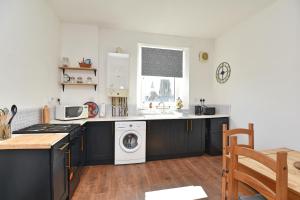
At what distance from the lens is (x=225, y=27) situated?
3463mm

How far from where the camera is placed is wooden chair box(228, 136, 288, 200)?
867 mm

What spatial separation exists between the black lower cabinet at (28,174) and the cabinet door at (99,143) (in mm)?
1484

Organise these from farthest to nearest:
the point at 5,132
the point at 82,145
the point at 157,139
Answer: the point at 157,139 < the point at 82,145 < the point at 5,132

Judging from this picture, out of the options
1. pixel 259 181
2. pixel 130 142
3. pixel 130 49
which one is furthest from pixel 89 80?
pixel 259 181

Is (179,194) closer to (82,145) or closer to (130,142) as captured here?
(130,142)

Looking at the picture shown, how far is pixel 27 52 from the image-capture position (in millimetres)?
2016

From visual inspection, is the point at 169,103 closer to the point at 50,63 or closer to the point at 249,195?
the point at 50,63

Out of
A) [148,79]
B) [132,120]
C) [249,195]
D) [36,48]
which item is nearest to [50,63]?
[36,48]

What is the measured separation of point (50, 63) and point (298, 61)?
366 centimetres

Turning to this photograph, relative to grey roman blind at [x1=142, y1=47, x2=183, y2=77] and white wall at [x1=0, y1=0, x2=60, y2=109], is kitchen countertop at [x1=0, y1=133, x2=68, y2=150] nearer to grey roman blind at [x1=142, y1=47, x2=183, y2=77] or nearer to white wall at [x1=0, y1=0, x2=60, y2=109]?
white wall at [x1=0, y1=0, x2=60, y2=109]

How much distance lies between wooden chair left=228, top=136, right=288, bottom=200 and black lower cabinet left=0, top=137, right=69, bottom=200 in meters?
1.45

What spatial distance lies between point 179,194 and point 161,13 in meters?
2.81

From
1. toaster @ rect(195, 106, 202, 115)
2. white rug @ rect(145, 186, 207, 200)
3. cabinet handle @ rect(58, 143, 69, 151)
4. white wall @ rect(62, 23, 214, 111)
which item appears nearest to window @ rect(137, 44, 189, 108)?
white wall @ rect(62, 23, 214, 111)

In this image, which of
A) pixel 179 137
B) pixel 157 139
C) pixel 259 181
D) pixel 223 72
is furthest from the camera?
pixel 223 72
